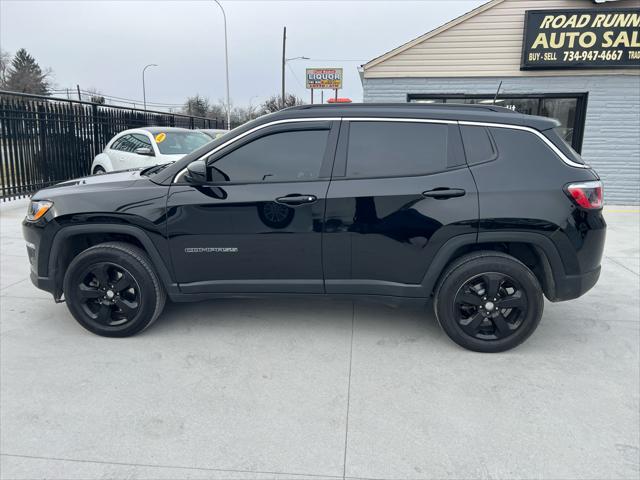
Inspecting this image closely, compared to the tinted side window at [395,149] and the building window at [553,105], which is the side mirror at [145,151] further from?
the tinted side window at [395,149]

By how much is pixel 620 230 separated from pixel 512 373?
20.3 feet

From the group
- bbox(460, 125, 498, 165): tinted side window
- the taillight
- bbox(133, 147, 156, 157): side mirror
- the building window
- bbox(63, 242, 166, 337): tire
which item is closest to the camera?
the taillight

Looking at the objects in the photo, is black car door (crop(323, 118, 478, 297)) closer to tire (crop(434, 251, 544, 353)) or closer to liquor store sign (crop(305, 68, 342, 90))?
tire (crop(434, 251, 544, 353))

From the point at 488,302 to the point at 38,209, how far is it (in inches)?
142

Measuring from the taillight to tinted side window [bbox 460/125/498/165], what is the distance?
1.92 feet

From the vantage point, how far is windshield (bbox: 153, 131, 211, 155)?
32.0 feet

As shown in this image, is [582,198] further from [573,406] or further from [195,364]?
[195,364]

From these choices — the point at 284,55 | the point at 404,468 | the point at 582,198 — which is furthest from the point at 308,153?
the point at 284,55

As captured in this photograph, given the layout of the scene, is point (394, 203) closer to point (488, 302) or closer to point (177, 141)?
point (488, 302)

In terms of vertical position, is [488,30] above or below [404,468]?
above

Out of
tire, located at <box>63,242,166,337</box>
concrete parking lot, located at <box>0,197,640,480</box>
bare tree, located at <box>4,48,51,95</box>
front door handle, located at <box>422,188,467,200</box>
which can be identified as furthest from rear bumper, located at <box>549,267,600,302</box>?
bare tree, located at <box>4,48,51,95</box>

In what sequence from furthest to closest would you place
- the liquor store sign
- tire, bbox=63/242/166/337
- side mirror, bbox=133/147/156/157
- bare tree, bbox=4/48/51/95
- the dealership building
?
1. bare tree, bbox=4/48/51/95
2. the liquor store sign
3. the dealership building
4. side mirror, bbox=133/147/156/157
5. tire, bbox=63/242/166/337

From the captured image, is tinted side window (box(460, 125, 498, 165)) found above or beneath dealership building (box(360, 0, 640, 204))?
beneath

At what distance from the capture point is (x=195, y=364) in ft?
11.4
